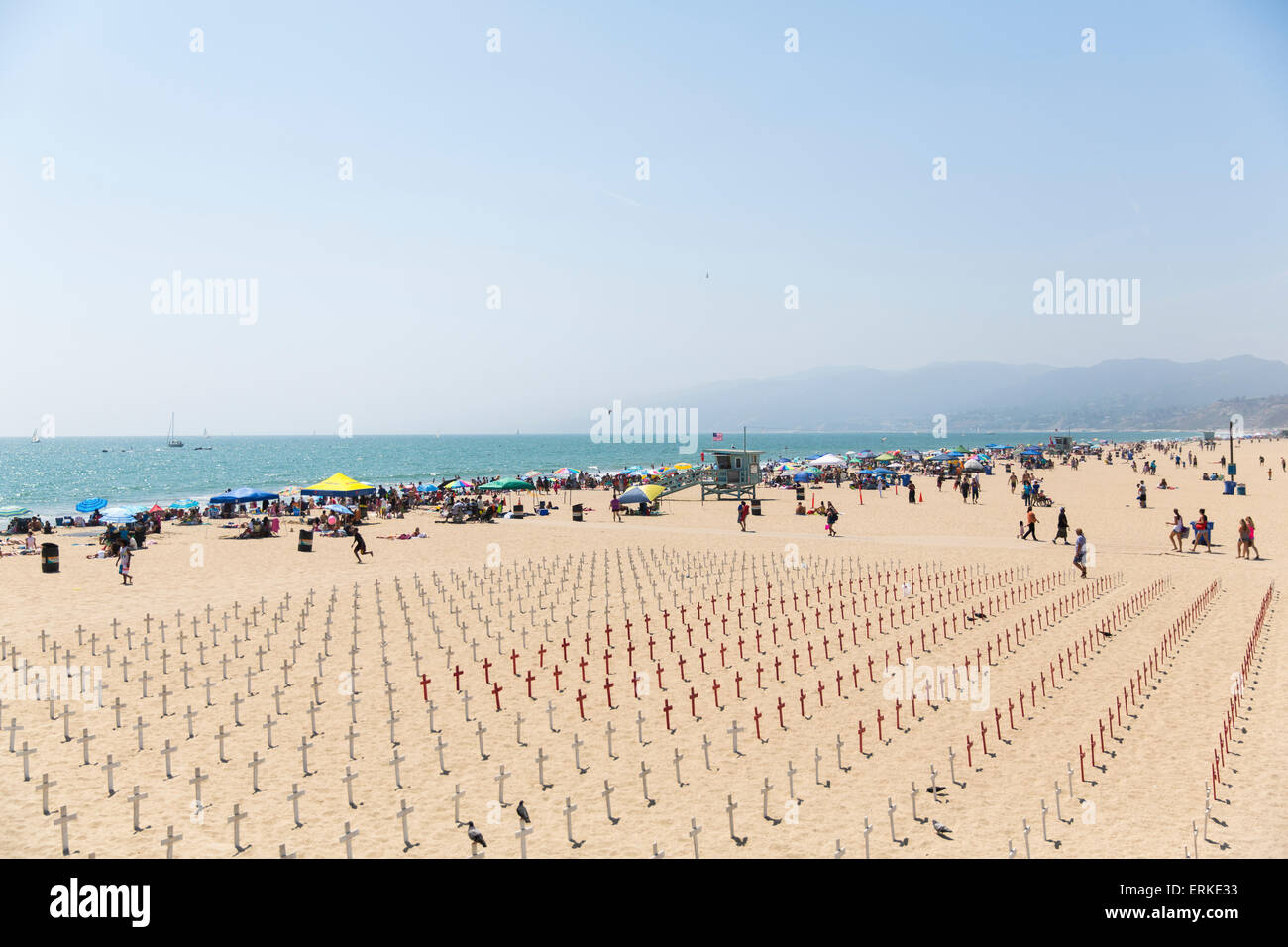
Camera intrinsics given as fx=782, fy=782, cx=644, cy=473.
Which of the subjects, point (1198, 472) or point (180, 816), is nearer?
point (180, 816)

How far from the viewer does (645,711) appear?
40.7ft

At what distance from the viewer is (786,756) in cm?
1048

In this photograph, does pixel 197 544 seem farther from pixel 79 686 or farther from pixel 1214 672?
pixel 1214 672

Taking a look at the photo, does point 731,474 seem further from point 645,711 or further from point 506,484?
point 645,711

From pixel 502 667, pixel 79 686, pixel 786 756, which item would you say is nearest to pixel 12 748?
pixel 79 686

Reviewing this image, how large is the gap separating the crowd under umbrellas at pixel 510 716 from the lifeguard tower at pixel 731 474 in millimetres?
28297

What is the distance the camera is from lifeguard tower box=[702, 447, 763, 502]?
50031 millimetres

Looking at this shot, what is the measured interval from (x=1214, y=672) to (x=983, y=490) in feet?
157

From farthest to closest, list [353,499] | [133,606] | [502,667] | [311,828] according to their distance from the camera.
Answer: [353,499]
[133,606]
[502,667]
[311,828]

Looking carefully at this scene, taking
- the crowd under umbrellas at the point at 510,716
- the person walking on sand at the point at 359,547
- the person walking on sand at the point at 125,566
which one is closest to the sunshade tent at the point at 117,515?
the person walking on sand at the point at 359,547

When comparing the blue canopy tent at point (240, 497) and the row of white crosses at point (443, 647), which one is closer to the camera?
the row of white crosses at point (443, 647)

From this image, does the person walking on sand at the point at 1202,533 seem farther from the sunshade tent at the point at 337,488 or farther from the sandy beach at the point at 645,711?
the sunshade tent at the point at 337,488

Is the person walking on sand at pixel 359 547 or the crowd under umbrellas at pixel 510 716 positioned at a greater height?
the person walking on sand at pixel 359 547

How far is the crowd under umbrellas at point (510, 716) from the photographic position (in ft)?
28.1
